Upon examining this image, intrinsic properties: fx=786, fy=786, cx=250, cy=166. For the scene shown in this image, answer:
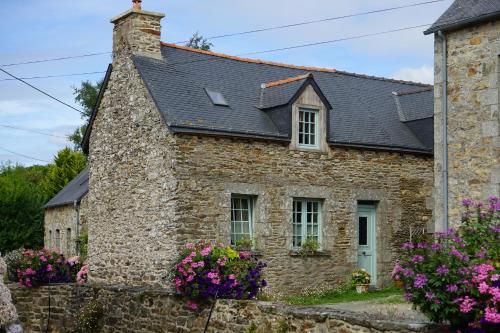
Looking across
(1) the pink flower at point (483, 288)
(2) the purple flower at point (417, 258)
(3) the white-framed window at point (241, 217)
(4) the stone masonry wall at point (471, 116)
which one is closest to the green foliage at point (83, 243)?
(3) the white-framed window at point (241, 217)

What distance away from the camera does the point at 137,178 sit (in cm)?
1798

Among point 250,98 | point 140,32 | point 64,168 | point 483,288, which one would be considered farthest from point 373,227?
point 64,168

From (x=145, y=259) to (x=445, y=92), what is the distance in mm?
7407

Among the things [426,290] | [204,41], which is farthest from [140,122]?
[204,41]

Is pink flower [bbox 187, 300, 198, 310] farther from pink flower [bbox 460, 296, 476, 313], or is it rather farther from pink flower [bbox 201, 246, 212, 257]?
pink flower [bbox 460, 296, 476, 313]

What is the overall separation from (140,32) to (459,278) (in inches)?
491

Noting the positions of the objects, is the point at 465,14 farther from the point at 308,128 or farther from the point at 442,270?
the point at 442,270

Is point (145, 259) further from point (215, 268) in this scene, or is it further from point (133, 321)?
point (215, 268)

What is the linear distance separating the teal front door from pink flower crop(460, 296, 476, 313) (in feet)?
38.9

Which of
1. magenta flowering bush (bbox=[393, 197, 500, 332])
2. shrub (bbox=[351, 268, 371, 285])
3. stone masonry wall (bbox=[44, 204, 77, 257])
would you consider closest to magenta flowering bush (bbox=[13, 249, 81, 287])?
stone masonry wall (bbox=[44, 204, 77, 257])

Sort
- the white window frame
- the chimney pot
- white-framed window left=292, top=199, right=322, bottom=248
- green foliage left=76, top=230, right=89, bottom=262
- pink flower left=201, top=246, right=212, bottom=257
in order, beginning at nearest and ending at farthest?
pink flower left=201, top=246, right=212, bottom=257 → the white window frame → white-framed window left=292, top=199, right=322, bottom=248 → the chimney pot → green foliage left=76, top=230, right=89, bottom=262

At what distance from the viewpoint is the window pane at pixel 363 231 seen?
1959 cm

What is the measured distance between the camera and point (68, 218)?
84.5 feet

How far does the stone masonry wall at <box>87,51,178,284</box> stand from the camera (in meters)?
16.9
